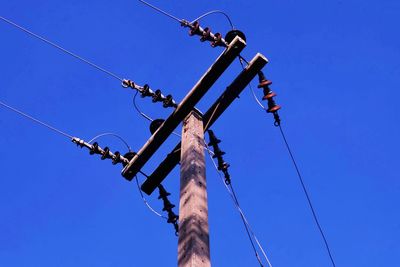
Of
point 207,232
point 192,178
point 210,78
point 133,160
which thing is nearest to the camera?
point 207,232

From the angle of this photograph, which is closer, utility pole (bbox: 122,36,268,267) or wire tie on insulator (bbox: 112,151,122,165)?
utility pole (bbox: 122,36,268,267)

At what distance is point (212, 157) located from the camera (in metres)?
7.16

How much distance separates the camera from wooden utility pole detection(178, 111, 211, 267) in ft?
14.8

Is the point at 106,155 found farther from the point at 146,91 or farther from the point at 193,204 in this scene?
the point at 193,204

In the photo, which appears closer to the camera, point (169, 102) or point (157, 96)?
point (169, 102)

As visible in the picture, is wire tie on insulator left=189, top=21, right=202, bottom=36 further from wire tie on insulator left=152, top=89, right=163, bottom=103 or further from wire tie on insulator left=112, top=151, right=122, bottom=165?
wire tie on insulator left=112, top=151, right=122, bottom=165

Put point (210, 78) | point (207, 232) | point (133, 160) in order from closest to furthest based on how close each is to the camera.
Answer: point (207, 232)
point (210, 78)
point (133, 160)

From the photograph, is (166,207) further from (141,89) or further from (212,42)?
(212,42)

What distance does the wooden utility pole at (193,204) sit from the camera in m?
→ 4.50

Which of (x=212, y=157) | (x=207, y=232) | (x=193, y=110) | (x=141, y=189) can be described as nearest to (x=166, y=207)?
(x=141, y=189)

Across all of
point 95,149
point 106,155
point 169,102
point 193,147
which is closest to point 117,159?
point 106,155

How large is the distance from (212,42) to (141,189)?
1970 mm

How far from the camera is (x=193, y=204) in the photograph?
502 cm

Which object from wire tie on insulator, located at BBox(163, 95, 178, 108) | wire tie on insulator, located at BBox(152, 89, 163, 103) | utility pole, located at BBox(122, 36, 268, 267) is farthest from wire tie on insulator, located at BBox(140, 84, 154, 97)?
utility pole, located at BBox(122, 36, 268, 267)
